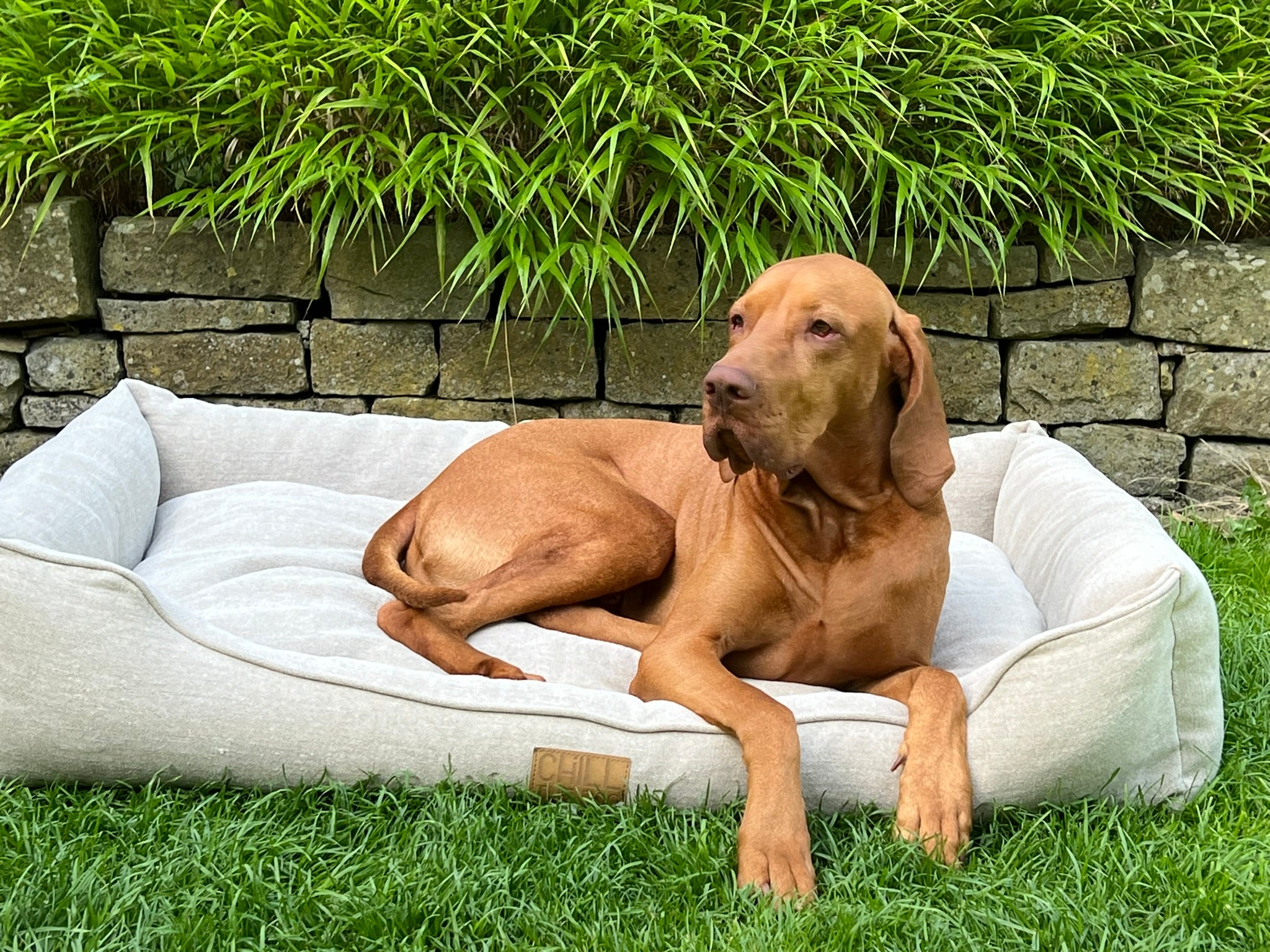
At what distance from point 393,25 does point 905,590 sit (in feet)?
8.58

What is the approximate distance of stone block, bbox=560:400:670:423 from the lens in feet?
14.3

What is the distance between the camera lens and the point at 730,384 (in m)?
2.22

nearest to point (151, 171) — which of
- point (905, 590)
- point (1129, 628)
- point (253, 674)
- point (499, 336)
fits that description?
point (499, 336)

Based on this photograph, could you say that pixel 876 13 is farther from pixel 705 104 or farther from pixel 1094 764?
pixel 1094 764

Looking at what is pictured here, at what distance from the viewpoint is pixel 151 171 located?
13.7 feet

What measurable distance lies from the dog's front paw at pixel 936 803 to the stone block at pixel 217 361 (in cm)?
289

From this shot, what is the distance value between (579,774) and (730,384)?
0.81m

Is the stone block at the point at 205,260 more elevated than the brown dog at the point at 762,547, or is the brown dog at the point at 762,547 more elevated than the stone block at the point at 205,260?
the stone block at the point at 205,260

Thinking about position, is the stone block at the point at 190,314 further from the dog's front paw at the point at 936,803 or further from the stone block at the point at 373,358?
the dog's front paw at the point at 936,803

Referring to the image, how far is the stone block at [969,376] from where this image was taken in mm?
4324

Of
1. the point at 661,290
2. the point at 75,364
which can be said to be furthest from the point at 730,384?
the point at 75,364

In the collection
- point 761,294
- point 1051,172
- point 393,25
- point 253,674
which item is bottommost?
point 253,674

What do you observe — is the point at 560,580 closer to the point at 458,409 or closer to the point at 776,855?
the point at 776,855

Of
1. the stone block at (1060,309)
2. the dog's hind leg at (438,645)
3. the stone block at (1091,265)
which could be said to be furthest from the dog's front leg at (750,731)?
the stone block at (1091,265)
